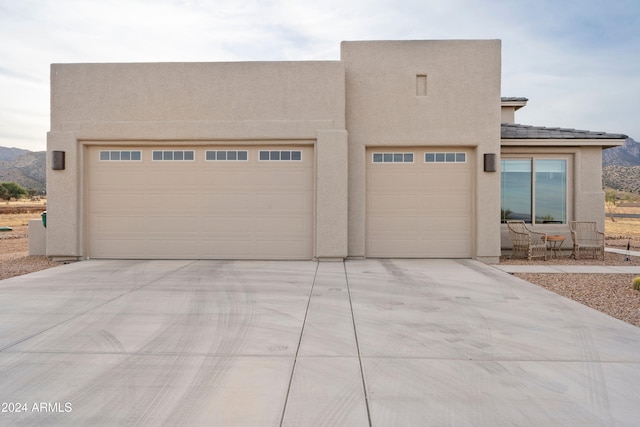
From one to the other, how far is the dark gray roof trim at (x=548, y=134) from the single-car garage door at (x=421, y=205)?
6.78ft

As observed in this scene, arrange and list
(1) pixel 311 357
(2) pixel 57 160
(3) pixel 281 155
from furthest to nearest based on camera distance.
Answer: (3) pixel 281 155 < (2) pixel 57 160 < (1) pixel 311 357

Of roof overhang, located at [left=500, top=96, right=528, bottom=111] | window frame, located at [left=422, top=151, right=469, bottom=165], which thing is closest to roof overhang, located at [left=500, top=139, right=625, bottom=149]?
window frame, located at [left=422, top=151, right=469, bottom=165]

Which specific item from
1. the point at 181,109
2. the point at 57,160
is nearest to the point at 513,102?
the point at 181,109

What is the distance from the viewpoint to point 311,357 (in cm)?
455

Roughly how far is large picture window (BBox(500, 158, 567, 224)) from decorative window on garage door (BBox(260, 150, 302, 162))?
5.98 m

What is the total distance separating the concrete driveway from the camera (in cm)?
341

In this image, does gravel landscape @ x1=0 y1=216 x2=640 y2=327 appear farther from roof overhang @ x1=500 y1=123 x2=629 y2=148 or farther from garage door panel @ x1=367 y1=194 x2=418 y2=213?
roof overhang @ x1=500 y1=123 x2=629 y2=148

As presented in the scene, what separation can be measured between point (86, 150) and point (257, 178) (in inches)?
178

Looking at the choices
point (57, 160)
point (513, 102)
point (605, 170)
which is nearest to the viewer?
point (57, 160)

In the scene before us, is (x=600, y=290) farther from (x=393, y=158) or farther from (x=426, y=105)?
(x=426, y=105)

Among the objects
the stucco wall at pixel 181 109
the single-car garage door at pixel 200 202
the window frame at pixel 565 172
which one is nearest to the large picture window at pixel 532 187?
the window frame at pixel 565 172

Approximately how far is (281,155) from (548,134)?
7734 millimetres

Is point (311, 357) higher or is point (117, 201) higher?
point (117, 201)

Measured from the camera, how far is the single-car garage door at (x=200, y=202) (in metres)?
11.9
